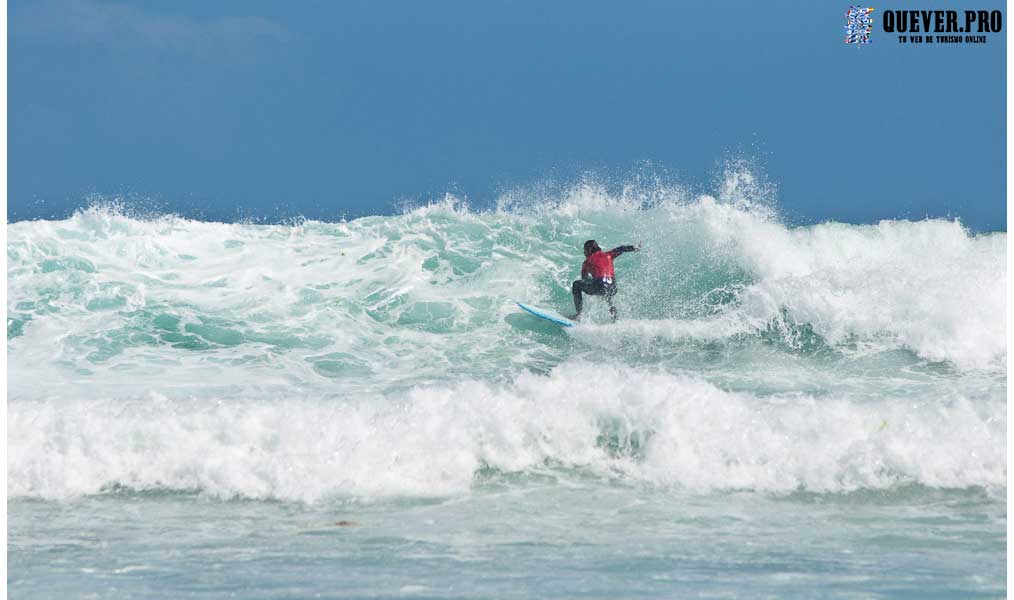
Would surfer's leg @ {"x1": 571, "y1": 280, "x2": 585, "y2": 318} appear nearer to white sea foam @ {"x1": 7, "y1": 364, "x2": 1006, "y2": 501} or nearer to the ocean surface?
the ocean surface

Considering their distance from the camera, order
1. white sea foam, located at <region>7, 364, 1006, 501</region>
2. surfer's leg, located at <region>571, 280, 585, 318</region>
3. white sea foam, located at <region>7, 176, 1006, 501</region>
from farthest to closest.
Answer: surfer's leg, located at <region>571, 280, 585, 318</region>, white sea foam, located at <region>7, 176, 1006, 501</region>, white sea foam, located at <region>7, 364, 1006, 501</region>

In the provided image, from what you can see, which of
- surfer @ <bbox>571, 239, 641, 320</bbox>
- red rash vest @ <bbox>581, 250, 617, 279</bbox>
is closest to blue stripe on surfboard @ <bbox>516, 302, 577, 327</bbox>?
surfer @ <bbox>571, 239, 641, 320</bbox>

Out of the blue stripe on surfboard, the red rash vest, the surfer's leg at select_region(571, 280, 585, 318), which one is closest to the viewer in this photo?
the blue stripe on surfboard

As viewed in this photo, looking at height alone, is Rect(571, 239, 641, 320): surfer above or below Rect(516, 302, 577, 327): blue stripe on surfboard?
above

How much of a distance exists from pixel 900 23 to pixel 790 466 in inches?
203

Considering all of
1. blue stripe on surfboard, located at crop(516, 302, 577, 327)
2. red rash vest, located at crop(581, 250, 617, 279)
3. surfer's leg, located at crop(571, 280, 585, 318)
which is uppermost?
red rash vest, located at crop(581, 250, 617, 279)

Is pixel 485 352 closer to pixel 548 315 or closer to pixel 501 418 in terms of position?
pixel 548 315

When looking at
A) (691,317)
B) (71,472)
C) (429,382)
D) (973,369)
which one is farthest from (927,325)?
(71,472)

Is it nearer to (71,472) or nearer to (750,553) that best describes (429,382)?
(71,472)

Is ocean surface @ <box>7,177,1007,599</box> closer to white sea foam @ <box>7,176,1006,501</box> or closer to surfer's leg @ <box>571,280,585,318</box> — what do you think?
white sea foam @ <box>7,176,1006,501</box>

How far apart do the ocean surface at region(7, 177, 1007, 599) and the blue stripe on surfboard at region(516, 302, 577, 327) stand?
0.43 ft

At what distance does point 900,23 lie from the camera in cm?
916

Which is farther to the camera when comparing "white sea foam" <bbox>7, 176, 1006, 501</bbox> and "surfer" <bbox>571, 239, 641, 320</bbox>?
"surfer" <bbox>571, 239, 641, 320</bbox>

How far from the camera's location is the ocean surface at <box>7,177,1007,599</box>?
4711 millimetres
